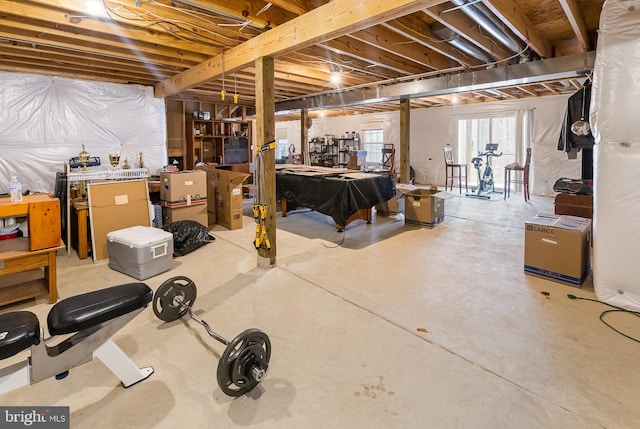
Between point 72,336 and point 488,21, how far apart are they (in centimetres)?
420

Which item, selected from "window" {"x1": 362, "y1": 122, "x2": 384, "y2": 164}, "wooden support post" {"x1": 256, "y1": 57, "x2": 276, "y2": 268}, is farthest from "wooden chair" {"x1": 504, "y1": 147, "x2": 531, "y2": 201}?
"wooden support post" {"x1": 256, "y1": 57, "x2": 276, "y2": 268}

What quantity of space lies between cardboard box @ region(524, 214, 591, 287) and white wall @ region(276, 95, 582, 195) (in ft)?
19.1

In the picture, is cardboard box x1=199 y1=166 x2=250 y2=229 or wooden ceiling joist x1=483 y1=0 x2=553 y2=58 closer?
wooden ceiling joist x1=483 y1=0 x2=553 y2=58

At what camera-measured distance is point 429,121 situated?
10.7 metres

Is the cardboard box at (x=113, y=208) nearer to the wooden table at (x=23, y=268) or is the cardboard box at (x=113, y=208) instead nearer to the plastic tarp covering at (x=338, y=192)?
the wooden table at (x=23, y=268)

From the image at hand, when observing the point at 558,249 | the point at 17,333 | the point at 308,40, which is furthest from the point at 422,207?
the point at 17,333

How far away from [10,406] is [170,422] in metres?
0.86

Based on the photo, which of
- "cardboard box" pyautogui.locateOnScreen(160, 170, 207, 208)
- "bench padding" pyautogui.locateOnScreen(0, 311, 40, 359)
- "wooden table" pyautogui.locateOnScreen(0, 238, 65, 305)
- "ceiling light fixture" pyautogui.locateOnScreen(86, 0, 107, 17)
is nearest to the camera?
"bench padding" pyautogui.locateOnScreen(0, 311, 40, 359)

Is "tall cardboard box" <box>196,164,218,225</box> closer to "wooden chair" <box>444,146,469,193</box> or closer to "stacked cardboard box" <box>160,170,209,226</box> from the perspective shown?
"stacked cardboard box" <box>160,170,209,226</box>

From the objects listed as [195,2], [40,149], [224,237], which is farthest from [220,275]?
[40,149]

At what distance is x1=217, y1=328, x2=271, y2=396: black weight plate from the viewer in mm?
1698

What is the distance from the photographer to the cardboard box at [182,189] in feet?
15.5

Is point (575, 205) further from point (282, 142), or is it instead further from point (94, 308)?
point (282, 142)

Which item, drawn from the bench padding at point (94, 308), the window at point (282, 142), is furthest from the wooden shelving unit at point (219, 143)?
the bench padding at point (94, 308)
